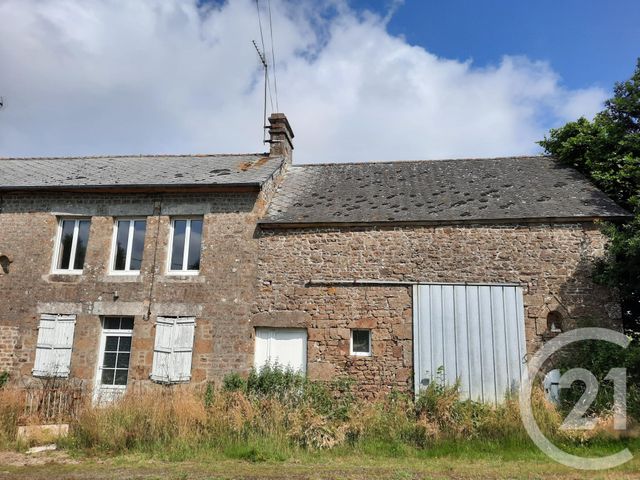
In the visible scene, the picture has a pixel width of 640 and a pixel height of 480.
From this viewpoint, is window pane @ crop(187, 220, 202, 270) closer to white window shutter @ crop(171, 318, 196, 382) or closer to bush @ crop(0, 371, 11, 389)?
white window shutter @ crop(171, 318, 196, 382)

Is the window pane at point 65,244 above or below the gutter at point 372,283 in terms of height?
above

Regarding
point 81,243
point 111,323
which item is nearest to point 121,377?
point 111,323

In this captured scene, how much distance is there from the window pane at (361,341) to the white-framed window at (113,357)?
5021 mm

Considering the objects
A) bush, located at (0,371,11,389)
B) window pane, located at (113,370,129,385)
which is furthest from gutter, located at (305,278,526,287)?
bush, located at (0,371,11,389)

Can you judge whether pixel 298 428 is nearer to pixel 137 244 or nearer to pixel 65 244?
pixel 137 244

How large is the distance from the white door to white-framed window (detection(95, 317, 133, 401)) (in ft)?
9.67

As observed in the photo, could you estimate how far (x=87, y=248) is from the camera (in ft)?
38.0

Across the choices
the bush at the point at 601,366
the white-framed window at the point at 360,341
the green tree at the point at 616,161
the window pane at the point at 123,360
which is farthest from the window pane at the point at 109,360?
the green tree at the point at 616,161

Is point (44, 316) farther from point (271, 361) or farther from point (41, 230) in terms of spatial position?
point (271, 361)

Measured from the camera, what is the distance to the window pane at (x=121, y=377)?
35.3 ft

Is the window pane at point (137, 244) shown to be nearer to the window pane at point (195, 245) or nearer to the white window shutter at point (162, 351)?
the window pane at point (195, 245)

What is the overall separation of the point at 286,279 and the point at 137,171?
5450 mm

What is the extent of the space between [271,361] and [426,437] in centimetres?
384

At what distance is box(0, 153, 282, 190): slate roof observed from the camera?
11.8 meters
